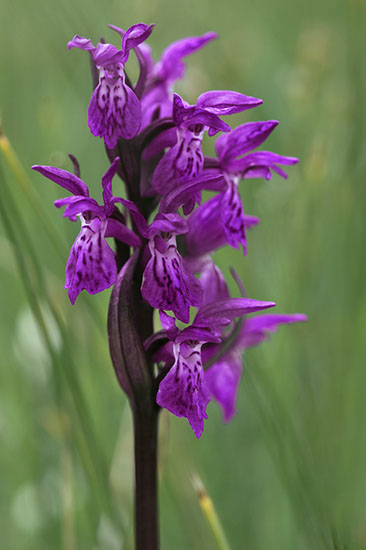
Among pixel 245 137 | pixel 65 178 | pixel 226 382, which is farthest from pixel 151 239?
pixel 226 382

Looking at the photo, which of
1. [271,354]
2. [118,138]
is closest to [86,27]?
[118,138]

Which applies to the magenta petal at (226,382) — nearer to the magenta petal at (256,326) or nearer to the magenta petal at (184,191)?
the magenta petal at (256,326)

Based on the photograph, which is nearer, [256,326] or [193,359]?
[193,359]

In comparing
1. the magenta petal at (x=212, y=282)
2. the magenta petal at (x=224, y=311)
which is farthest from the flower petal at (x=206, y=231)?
the magenta petal at (x=224, y=311)

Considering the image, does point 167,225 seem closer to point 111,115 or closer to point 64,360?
point 111,115

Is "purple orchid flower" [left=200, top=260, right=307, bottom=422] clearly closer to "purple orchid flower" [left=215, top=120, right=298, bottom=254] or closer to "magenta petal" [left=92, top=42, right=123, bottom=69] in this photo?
"purple orchid flower" [left=215, top=120, right=298, bottom=254]

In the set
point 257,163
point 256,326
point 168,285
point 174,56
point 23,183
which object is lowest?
point 256,326

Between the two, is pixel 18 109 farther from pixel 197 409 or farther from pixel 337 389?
pixel 197 409
